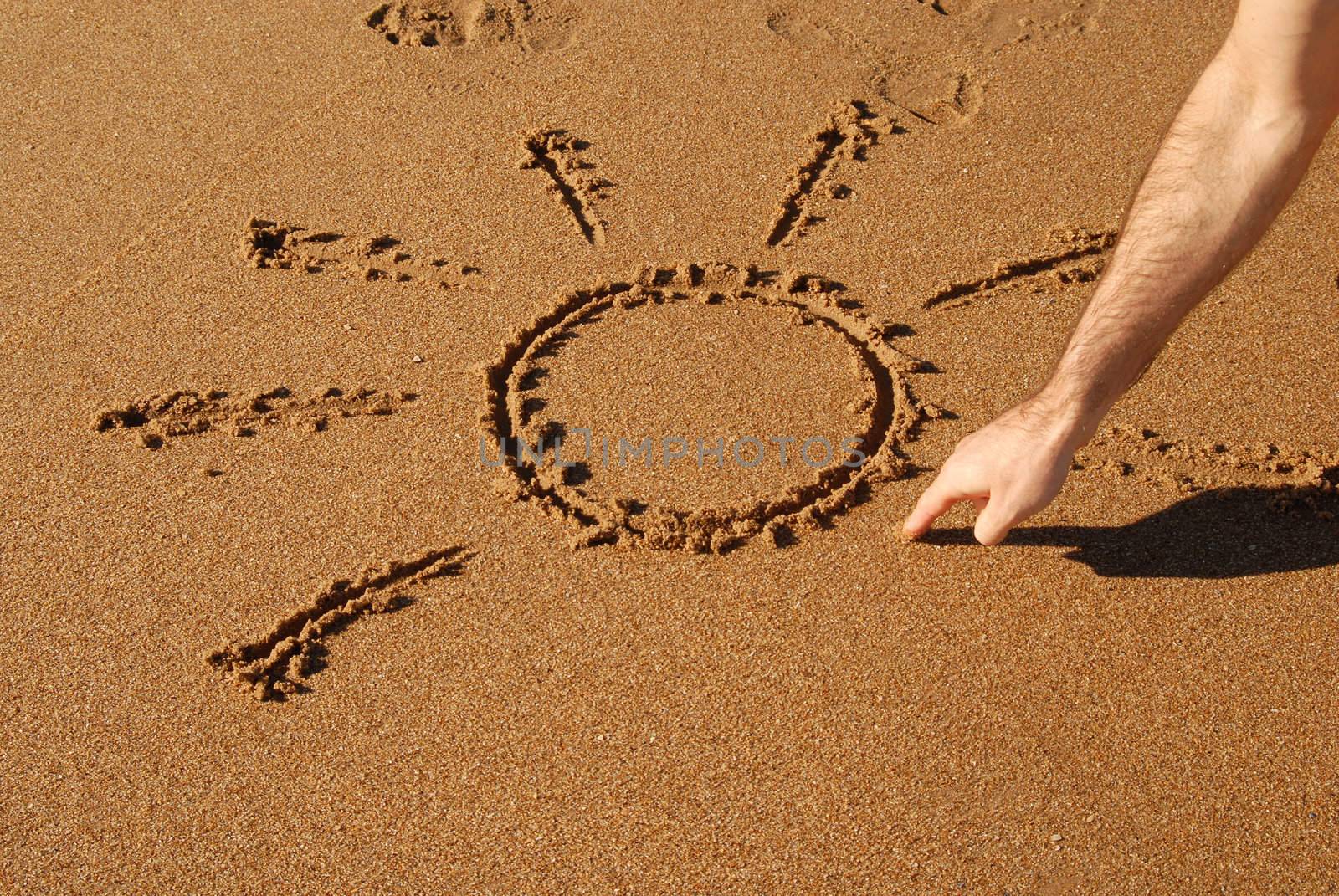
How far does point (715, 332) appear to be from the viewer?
2469mm

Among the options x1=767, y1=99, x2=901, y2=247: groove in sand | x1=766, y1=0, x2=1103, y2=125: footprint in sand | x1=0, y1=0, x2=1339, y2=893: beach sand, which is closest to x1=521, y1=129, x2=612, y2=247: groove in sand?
x1=0, y1=0, x2=1339, y2=893: beach sand

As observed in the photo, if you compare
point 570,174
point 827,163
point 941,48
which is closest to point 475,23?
point 570,174

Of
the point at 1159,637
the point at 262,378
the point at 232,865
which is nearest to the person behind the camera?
the point at 232,865

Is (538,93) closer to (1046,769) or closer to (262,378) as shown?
(262,378)

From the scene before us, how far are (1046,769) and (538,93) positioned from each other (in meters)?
2.12

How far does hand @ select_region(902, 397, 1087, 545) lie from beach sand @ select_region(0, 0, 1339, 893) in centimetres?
26

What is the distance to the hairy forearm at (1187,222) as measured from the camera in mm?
1567

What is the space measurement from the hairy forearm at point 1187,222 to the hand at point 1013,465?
1.1 inches

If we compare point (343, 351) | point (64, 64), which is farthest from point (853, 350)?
point (64, 64)

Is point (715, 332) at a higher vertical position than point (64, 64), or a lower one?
lower

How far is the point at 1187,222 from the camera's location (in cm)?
160

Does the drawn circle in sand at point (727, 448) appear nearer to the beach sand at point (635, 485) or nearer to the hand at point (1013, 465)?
the beach sand at point (635, 485)

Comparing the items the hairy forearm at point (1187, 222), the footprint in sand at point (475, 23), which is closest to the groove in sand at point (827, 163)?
the footprint in sand at point (475, 23)

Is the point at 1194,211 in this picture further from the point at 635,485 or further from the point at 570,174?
the point at 570,174
